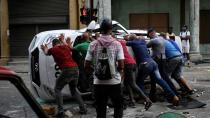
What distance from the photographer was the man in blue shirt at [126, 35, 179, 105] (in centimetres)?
1065

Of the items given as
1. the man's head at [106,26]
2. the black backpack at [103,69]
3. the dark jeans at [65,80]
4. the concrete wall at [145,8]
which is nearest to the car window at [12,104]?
the black backpack at [103,69]

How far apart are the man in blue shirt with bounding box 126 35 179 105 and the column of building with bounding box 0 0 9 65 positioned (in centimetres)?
1615

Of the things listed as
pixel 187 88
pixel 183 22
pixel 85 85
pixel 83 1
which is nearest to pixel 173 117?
pixel 85 85

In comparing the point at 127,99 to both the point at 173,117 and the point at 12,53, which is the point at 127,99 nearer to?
the point at 173,117

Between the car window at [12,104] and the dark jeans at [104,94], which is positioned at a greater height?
the car window at [12,104]

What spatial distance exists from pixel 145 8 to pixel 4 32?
27.4ft

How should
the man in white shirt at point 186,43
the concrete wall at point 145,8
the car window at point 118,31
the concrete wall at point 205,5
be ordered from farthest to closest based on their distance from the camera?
the concrete wall at point 205,5
the concrete wall at point 145,8
the man in white shirt at point 186,43
the car window at point 118,31

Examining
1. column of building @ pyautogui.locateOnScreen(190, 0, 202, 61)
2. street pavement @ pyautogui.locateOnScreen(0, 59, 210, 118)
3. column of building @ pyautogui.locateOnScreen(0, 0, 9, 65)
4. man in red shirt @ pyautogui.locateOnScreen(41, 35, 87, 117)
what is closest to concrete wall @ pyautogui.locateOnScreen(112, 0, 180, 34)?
column of building @ pyautogui.locateOnScreen(190, 0, 202, 61)

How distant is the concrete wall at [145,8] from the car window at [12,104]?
25.6 metres

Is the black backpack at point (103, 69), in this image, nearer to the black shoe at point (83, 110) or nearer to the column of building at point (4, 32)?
the black shoe at point (83, 110)

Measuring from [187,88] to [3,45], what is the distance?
1603cm

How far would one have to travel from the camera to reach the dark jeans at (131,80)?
10.3 m

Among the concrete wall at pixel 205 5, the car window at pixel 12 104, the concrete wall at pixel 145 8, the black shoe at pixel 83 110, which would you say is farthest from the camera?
the concrete wall at pixel 205 5

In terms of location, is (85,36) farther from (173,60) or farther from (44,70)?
(173,60)
